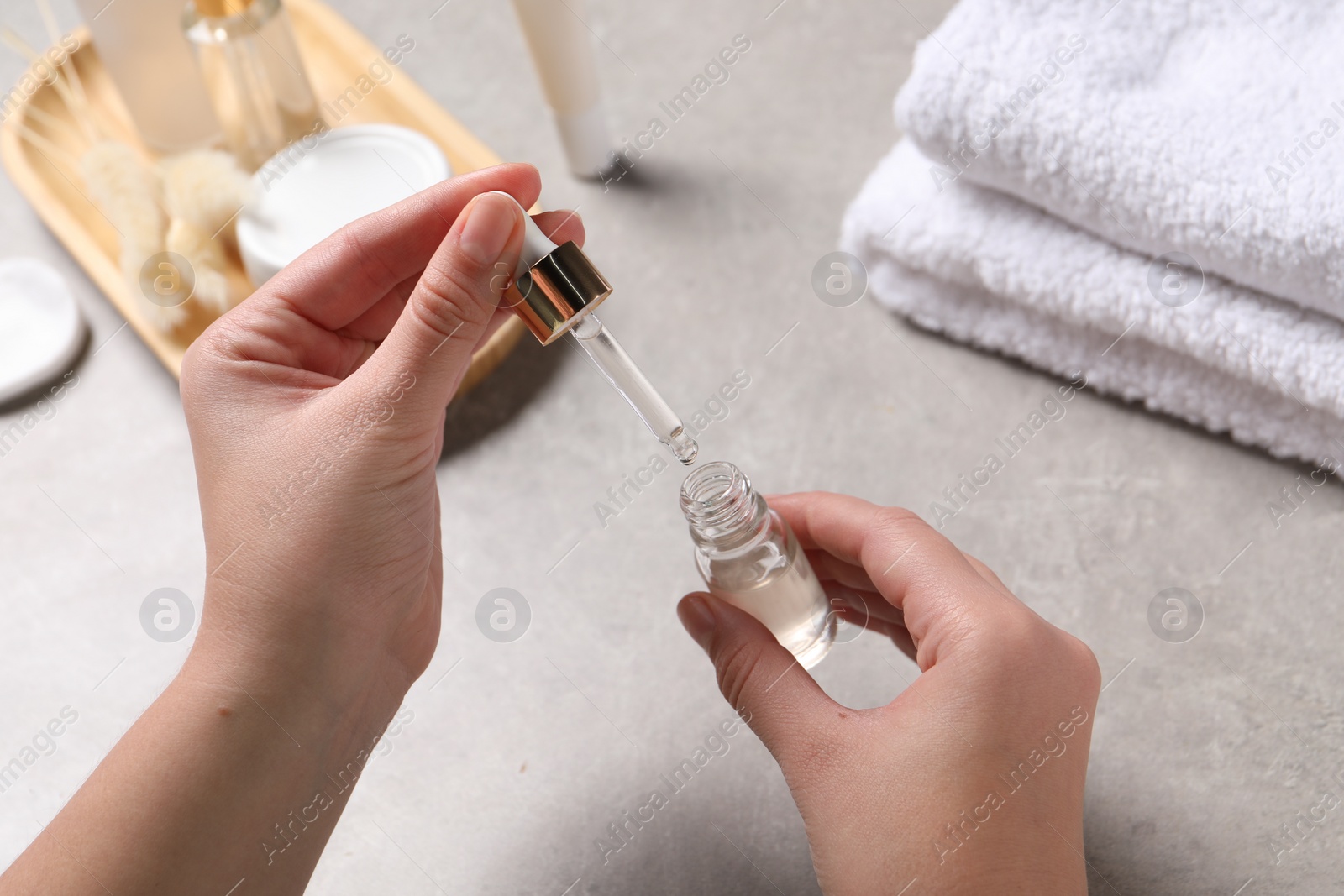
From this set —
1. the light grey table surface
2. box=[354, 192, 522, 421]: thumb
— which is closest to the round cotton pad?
the light grey table surface

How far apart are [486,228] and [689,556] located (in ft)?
0.83

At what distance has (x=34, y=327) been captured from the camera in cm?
71

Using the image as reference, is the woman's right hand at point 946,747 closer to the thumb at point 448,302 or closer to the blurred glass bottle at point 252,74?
the thumb at point 448,302

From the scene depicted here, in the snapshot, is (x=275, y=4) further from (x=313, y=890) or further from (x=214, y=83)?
(x=313, y=890)

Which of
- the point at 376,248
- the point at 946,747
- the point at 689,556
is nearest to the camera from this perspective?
the point at 946,747

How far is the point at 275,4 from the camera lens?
2.30 feet

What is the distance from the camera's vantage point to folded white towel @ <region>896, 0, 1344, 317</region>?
1.65 feet

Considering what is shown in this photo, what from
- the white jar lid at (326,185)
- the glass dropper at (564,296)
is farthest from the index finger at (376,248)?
the white jar lid at (326,185)

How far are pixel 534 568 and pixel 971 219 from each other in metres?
0.31

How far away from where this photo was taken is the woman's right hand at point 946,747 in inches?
14.8

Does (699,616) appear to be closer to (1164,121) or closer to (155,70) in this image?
(1164,121)

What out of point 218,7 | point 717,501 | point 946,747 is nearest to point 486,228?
point 717,501

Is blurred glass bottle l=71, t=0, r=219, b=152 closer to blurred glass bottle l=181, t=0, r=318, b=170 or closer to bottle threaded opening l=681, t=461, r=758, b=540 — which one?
blurred glass bottle l=181, t=0, r=318, b=170

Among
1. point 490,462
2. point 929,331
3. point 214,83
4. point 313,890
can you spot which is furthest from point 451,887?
point 214,83
